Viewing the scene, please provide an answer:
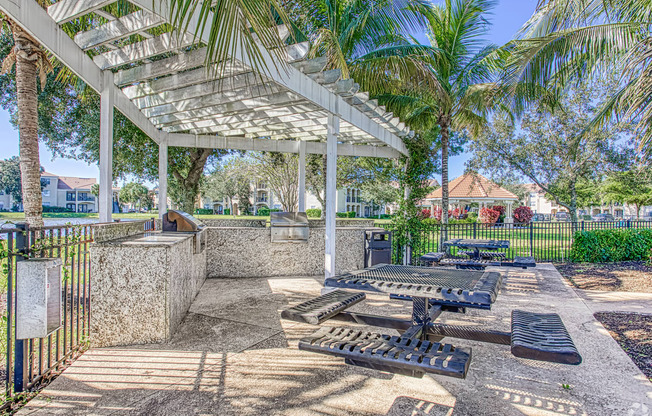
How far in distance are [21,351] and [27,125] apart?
3962 millimetres

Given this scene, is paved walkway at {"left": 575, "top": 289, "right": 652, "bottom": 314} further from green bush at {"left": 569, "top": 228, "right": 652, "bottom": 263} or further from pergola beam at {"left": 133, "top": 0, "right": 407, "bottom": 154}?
pergola beam at {"left": 133, "top": 0, "right": 407, "bottom": 154}

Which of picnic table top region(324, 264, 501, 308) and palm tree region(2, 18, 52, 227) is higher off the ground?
palm tree region(2, 18, 52, 227)

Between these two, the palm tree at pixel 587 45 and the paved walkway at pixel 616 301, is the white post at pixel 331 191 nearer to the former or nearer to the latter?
the palm tree at pixel 587 45

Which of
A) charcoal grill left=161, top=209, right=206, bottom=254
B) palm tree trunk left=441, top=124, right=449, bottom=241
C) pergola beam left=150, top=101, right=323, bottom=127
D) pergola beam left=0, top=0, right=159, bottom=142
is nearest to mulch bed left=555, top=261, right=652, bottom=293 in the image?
palm tree trunk left=441, top=124, right=449, bottom=241

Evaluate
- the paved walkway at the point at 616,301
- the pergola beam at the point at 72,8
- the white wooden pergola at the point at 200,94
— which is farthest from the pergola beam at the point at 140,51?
the paved walkway at the point at 616,301

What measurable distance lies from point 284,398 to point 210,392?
1.92 feet

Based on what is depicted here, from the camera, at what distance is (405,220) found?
928 cm

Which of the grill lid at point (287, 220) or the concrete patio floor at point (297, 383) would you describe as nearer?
the concrete patio floor at point (297, 383)

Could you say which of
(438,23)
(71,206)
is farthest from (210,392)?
(71,206)

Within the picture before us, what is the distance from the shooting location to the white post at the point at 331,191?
6668mm

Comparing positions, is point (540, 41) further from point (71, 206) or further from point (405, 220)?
point (71, 206)

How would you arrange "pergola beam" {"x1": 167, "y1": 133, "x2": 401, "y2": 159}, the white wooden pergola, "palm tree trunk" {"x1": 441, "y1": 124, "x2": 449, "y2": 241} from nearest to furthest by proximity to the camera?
1. the white wooden pergola
2. "pergola beam" {"x1": 167, "y1": 133, "x2": 401, "y2": 159}
3. "palm tree trunk" {"x1": 441, "y1": 124, "x2": 449, "y2": 241}

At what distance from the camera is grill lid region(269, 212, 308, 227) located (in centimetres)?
786

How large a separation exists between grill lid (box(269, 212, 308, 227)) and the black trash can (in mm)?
1447
